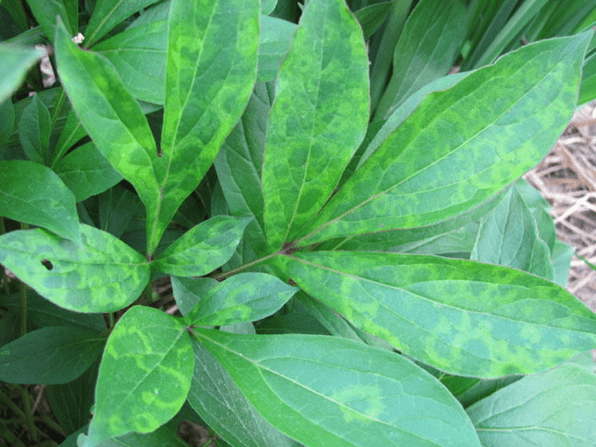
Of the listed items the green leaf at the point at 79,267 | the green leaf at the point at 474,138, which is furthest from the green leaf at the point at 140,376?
the green leaf at the point at 474,138

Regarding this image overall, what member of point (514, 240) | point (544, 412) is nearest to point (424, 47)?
point (514, 240)

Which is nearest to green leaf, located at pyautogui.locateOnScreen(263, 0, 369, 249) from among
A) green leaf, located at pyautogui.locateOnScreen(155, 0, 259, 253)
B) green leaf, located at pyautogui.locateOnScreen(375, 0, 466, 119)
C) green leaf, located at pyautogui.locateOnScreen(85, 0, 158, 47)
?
green leaf, located at pyautogui.locateOnScreen(155, 0, 259, 253)

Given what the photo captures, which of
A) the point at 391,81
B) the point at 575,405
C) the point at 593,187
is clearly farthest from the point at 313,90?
the point at 593,187

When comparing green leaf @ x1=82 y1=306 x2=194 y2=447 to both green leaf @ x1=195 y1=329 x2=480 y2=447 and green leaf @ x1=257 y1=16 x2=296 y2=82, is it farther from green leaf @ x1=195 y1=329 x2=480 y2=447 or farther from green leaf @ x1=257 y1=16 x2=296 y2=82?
green leaf @ x1=257 y1=16 x2=296 y2=82

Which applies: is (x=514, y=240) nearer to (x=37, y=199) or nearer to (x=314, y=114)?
(x=314, y=114)

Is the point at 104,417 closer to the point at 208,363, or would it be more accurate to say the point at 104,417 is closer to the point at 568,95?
the point at 208,363

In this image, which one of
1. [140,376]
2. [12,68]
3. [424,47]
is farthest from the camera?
[424,47]

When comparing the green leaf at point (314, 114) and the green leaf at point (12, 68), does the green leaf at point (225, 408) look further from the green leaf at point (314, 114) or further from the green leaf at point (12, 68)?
the green leaf at point (12, 68)
